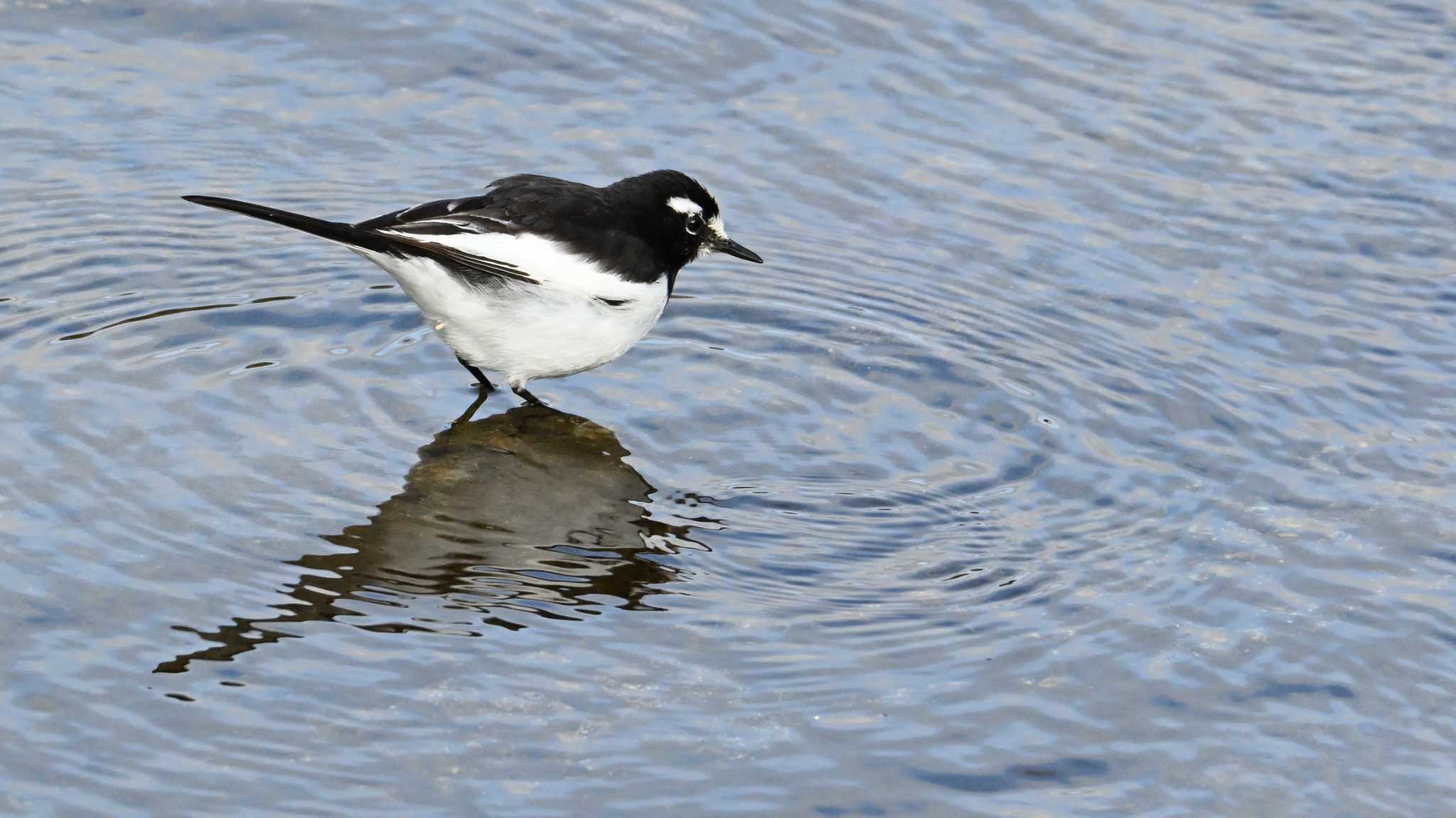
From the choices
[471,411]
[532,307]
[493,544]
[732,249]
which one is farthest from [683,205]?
[493,544]

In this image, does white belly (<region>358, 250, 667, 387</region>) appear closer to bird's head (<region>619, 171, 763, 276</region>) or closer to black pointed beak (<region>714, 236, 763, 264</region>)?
bird's head (<region>619, 171, 763, 276</region>)

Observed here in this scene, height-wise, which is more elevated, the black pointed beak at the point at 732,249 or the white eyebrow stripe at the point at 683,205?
the white eyebrow stripe at the point at 683,205

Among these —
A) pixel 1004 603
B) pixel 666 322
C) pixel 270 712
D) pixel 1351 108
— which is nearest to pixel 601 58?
pixel 666 322

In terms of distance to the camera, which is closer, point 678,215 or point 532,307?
point 532,307

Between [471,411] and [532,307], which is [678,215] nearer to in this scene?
[532,307]

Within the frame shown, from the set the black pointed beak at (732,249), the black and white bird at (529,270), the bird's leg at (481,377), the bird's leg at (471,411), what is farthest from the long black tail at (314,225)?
the black pointed beak at (732,249)

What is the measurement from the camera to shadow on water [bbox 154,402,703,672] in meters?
6.32

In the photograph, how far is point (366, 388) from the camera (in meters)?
8.25

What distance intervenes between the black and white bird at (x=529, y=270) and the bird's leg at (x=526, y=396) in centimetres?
2

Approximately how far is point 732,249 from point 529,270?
150cm

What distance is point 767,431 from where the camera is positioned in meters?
8.14

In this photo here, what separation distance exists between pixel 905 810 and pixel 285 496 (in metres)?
3.01

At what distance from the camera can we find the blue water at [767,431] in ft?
18.8

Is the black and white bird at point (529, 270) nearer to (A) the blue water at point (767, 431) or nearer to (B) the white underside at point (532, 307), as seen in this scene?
(B) the white underside at point (532, 307)
